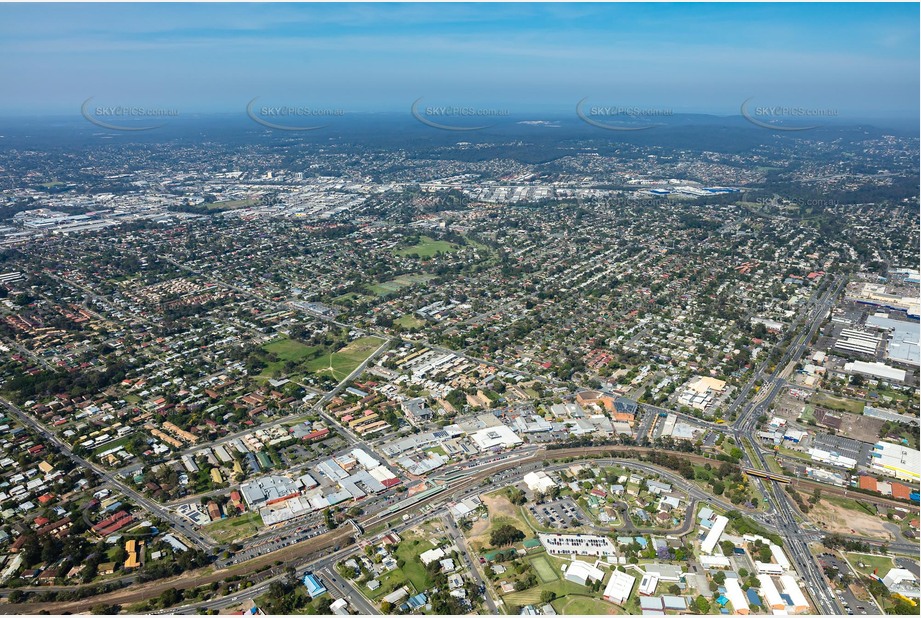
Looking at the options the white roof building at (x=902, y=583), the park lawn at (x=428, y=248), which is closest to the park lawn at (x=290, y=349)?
the park lawn at (x=428, y=248)

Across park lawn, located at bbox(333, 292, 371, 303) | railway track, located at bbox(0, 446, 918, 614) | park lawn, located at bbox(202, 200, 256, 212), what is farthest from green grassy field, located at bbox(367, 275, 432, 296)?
park lawn, located at bbox(202, 200, 256, 212)

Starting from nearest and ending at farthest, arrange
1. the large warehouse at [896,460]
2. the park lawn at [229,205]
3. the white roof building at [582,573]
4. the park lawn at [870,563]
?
the white roof building at [582,573]
the park lawn at [870,563]
the large warehouse at [896,460]
the park lawn at [229,205]

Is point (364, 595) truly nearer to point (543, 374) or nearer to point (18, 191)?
point (543, 374)

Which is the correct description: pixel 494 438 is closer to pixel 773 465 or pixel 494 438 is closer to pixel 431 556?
pixel 431 556

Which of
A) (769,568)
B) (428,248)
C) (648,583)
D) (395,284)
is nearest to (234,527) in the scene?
(648,583)

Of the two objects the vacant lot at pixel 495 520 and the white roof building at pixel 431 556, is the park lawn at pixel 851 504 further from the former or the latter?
the white roof building at pixel 431 556

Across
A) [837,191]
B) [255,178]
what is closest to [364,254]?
[255,178]
